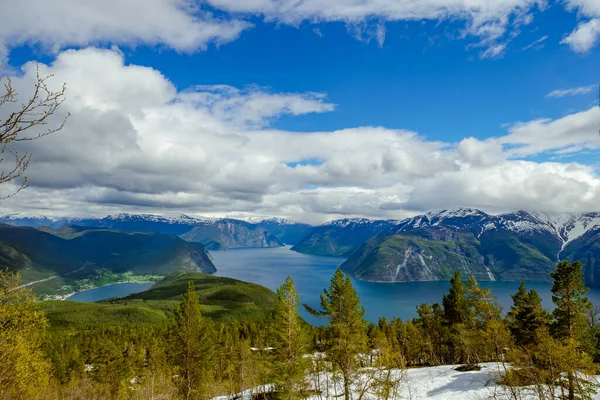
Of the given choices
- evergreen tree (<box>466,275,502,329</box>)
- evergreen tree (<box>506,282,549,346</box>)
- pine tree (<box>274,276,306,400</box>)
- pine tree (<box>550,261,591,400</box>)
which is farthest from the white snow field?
pine tree (<box>550,261,591,400</box>)

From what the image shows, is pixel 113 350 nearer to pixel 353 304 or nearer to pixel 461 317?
pixel 353 304

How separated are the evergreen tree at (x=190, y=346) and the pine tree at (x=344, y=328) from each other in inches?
699

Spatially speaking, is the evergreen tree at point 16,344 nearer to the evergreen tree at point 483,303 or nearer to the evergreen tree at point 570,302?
the evergreen tree at point 570,302

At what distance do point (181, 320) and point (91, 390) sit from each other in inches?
1145

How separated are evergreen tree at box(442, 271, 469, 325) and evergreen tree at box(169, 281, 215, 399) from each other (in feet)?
139

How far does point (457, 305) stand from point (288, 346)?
38.6m

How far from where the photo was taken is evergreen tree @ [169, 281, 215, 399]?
4259cm

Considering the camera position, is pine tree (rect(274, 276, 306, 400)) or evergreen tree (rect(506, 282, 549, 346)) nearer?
pine tree (rect(274, 276, 306, 400))

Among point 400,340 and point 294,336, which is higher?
point 294,336

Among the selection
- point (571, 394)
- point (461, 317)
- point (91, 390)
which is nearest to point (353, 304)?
point (571, 394)

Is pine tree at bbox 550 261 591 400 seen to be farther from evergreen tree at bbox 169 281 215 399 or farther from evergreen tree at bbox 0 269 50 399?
evergreen tree at bbox 0 269 50 399

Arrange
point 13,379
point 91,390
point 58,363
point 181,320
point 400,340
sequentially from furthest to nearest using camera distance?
point 400,340, point 58,363, point 91,390, point 181,320, point 13,379

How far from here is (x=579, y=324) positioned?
112 feet

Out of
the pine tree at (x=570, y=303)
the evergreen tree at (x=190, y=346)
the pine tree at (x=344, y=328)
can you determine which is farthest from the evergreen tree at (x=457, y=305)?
the evergreen tree at (x=190, y=346)
